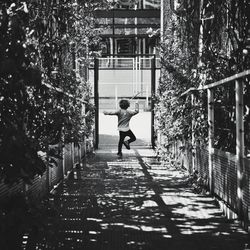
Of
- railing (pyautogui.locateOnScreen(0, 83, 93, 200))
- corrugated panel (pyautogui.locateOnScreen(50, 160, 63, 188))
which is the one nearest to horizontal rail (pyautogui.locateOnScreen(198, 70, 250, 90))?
railing (pyautogui.locateOnScreen(0, 83, 93, 200))

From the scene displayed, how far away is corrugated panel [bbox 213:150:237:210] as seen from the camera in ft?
15.7

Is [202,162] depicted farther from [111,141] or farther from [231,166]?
[111,141]

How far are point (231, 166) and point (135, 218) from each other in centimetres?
94

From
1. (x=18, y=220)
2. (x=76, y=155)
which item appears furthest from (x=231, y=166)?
(x=76, y=155)

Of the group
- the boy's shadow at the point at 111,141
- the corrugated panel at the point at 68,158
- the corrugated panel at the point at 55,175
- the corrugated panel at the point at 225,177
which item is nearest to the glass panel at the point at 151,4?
the boy's shadow at the point at 111,141

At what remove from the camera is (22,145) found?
2.84 metres

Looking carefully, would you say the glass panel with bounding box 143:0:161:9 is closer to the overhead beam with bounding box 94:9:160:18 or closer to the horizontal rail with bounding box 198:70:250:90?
the overhead beam with bounding box 94:9:160:18

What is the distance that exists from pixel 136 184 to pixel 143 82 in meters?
11.2

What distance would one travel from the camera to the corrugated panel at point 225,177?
15.7 ft

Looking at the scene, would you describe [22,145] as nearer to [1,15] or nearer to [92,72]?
[1,15]

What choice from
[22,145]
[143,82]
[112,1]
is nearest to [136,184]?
[112,1]

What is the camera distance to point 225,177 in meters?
5.17

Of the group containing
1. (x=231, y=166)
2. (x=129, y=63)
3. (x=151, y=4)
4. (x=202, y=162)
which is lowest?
(x=202, y=162)

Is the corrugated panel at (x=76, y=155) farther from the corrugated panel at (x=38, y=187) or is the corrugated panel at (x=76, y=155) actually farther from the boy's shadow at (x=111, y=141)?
the boy's shadow at (x=111, y=141)
